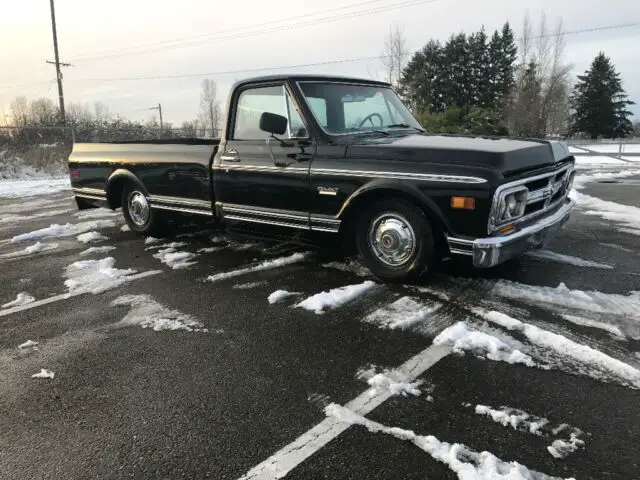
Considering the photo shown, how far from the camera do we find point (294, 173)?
4953mm

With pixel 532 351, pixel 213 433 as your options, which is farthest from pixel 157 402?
pixel 532 351

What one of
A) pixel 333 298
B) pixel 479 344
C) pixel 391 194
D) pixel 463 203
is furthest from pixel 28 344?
pixel 463 203

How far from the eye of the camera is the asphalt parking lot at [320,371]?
2342mm

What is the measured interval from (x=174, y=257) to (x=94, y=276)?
3.08ft

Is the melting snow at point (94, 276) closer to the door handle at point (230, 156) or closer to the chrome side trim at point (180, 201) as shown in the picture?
the chrome side trim at point (180, 201)

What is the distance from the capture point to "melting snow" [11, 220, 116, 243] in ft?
23.7

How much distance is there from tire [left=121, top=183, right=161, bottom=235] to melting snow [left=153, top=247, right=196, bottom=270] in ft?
1.97

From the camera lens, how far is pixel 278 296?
14.6 feet

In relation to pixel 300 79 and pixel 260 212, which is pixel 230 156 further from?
pixel 300 79

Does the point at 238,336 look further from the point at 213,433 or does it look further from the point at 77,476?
the point at 77,476

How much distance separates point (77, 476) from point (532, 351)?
2.67m

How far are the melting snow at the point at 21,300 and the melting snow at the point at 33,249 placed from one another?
1.78 m

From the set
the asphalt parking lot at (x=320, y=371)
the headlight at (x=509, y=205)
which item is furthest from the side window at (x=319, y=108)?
the headlight at (x=509, y=205)

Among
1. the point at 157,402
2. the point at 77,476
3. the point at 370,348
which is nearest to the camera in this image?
the point at 77,476
